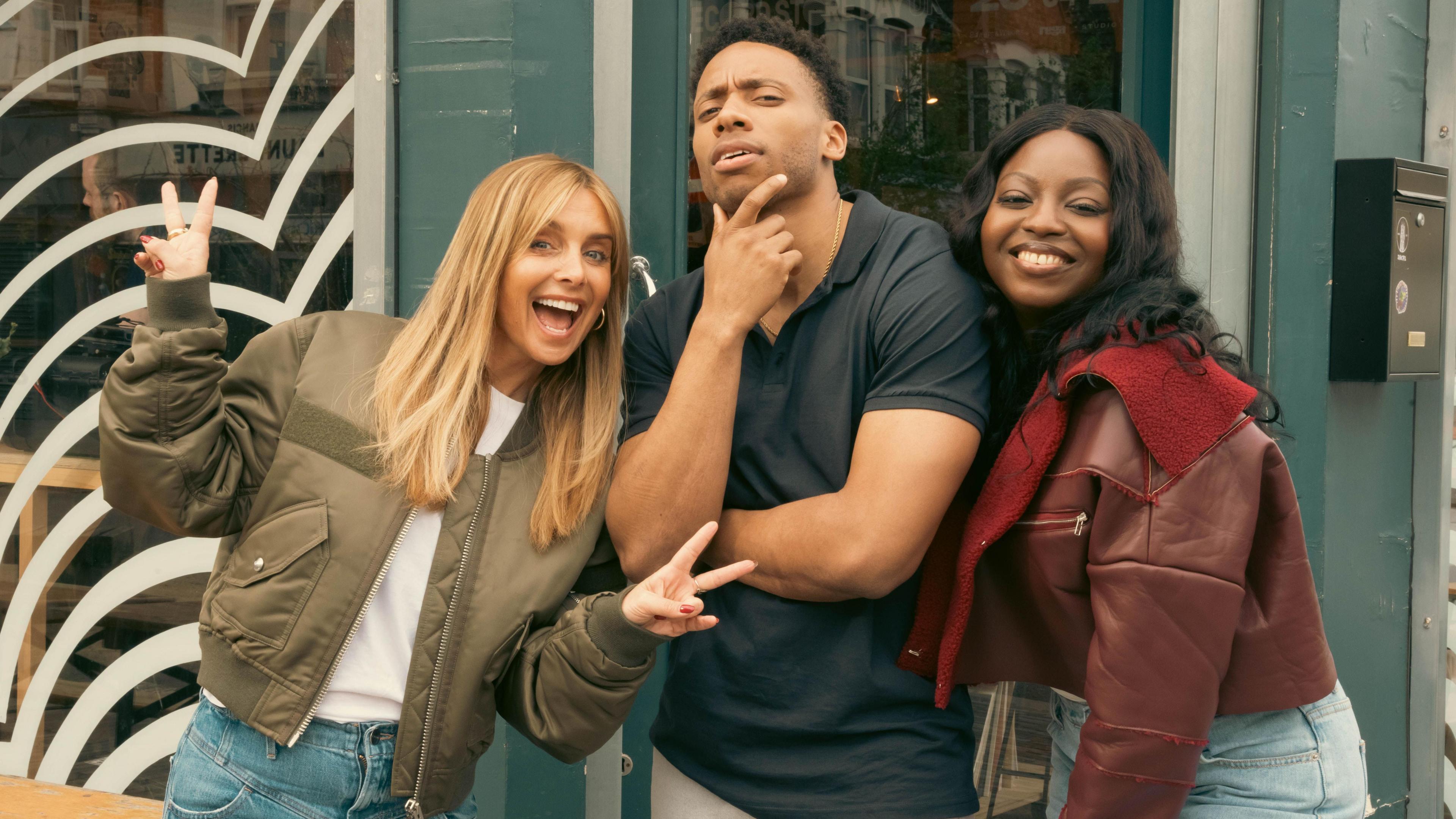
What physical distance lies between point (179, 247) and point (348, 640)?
2.36 feet

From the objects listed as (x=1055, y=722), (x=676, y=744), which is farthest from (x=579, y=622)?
(x=1055, y=722)

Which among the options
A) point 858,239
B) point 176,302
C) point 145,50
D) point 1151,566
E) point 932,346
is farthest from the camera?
point 145,50

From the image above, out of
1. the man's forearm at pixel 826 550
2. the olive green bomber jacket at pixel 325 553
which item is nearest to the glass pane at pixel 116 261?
the olive green bomber jacket at pixel 325 553

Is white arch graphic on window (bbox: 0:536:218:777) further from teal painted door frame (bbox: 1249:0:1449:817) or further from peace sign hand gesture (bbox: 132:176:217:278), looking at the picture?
teal painted door frame (bbox: 1249:0:1449:817)

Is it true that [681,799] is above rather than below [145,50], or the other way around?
below

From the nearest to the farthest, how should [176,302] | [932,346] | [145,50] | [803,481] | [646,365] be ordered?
[176,302], [932,346], [803,481], [646,365], [145,50]

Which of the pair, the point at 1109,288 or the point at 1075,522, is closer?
the point at 1075,522

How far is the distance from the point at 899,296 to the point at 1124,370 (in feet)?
1.57

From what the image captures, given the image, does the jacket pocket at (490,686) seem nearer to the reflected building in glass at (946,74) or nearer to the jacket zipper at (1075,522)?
the jacket zipper at (1075,522)

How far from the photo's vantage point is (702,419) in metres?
2.22

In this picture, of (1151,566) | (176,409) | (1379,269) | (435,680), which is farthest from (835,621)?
(1379,269)

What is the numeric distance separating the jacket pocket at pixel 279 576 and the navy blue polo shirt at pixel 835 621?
2.29ft

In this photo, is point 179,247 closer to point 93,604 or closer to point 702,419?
point 702,419

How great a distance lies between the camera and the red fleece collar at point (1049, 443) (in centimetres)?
193
